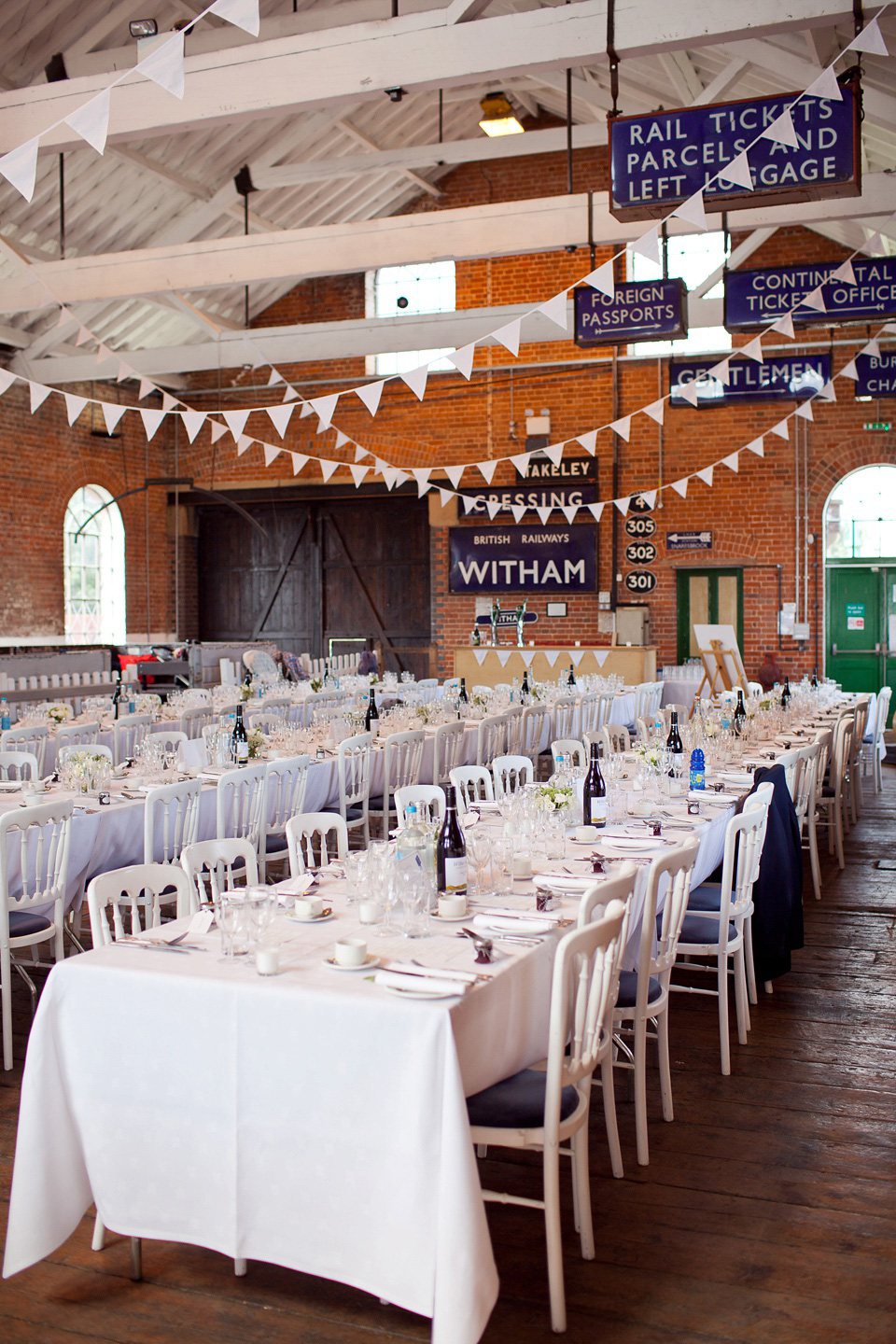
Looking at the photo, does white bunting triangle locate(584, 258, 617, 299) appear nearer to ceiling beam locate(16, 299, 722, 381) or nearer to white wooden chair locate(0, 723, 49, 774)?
ceiling beam locate(16, 299, 722, 381)

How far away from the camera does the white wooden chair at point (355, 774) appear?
679cm

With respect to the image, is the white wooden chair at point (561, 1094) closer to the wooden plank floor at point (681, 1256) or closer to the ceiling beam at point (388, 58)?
the wooden plank floor at point (681, 1256)

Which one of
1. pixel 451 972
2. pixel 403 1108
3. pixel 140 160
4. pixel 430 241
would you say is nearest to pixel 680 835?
pixel 451 972

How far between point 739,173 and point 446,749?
4098mm

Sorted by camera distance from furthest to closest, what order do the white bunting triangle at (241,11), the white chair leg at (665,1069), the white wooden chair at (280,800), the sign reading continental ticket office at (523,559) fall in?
the sign reading continental ticket office at (523,559), the white wooden chair at (280,800), the white bunting triangle at (241,11), the white chair leg at (665,1069)

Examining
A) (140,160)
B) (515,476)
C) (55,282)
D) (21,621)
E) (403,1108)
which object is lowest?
(403,1108)

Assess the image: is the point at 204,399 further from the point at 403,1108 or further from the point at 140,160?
the point at 403,1108

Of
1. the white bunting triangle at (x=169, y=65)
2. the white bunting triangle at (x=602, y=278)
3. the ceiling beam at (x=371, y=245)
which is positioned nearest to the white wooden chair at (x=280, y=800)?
the white bunting triangle at (x=169, y=65)

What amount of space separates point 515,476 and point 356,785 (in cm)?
999

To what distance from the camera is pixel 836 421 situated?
14969 millimetres

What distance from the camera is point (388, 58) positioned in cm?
665

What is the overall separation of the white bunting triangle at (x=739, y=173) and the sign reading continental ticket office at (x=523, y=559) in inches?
409

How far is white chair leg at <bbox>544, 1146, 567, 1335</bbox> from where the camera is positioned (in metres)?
2.69

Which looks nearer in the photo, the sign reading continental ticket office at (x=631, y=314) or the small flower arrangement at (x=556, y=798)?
the small flower arrangement at (x=556, y=798)
